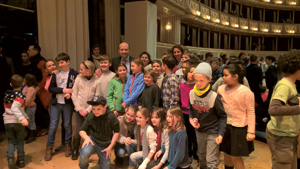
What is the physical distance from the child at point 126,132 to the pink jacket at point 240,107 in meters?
1.37

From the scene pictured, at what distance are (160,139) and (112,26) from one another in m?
5.37

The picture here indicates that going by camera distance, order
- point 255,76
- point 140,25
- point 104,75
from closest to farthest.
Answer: point 104,75, point 255,76, point 140,25

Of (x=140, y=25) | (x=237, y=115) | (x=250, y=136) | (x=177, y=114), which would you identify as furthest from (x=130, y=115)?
(x=140, y=25)

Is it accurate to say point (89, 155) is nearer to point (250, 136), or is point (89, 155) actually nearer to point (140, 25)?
point (250, 136)

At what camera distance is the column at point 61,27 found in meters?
5.41

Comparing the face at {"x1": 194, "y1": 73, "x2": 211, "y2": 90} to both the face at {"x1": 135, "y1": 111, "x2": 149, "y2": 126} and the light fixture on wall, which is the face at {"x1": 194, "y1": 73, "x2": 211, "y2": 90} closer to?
the face at {"x1": 135, "y1": 111, "x2": 149, "y2": 126}

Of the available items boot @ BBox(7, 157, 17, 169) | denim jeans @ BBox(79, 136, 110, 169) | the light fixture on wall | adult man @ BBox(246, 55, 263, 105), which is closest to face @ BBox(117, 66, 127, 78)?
denim jeans @ BBox(79, 136, 110, 169)

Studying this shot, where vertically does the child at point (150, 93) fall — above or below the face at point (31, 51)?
below

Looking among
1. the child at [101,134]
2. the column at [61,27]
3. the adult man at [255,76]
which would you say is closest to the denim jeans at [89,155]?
the child at [101,134]

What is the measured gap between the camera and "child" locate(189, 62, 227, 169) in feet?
8.21

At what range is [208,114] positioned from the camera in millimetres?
2557

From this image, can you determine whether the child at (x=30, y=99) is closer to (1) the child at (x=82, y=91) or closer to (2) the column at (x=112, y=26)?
(1) the child at (x=82, y=91)

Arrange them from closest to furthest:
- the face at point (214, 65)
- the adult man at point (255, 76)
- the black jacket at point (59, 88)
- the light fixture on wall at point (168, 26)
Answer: the black jacket at point (59, 88) → the face at point (214, 65) → the adult man at point (255, 76) → the light fixture on wall at point (168, 26)

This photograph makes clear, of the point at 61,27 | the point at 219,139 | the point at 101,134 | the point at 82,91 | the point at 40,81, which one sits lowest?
the point at 101,134
